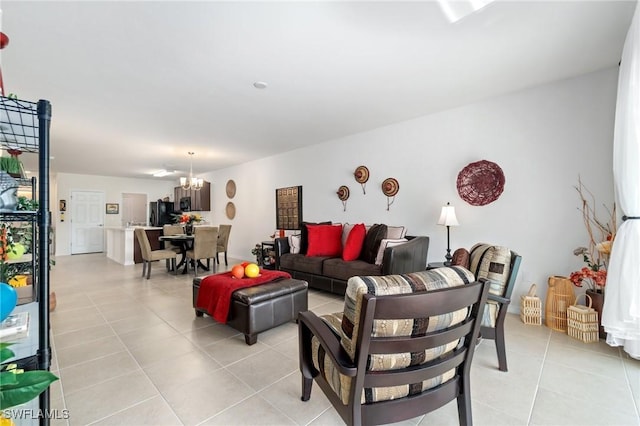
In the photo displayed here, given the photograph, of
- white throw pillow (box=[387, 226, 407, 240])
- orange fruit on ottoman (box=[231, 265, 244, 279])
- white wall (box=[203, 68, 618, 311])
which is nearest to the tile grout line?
white wall (box=[203, 68, 618, 311])

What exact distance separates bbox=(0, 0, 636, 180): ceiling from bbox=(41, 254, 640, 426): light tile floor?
97.9 inches

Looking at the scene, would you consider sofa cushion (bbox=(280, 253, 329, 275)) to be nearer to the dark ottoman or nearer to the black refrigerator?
the dark ottoman

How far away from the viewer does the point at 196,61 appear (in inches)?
94.1

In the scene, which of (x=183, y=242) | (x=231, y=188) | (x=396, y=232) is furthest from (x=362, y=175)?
(x=231, y=188)

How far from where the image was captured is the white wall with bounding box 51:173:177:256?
8.05 metres

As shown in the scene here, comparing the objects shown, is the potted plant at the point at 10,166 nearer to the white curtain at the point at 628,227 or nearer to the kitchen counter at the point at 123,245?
the white curtain at the point at 628,227

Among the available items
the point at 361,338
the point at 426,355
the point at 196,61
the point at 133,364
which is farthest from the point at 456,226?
the point at 133,364

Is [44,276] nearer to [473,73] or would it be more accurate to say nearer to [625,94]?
[473,73]

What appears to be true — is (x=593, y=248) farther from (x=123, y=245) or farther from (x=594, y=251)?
(x=123, y=245)

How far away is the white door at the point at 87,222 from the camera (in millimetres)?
8266

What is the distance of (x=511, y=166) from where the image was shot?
3.18 meters

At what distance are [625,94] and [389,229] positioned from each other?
8.21ft

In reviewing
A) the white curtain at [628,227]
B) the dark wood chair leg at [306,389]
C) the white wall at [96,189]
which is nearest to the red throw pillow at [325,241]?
the dark wood chair leg at [306,389]

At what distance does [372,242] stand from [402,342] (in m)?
2.81
